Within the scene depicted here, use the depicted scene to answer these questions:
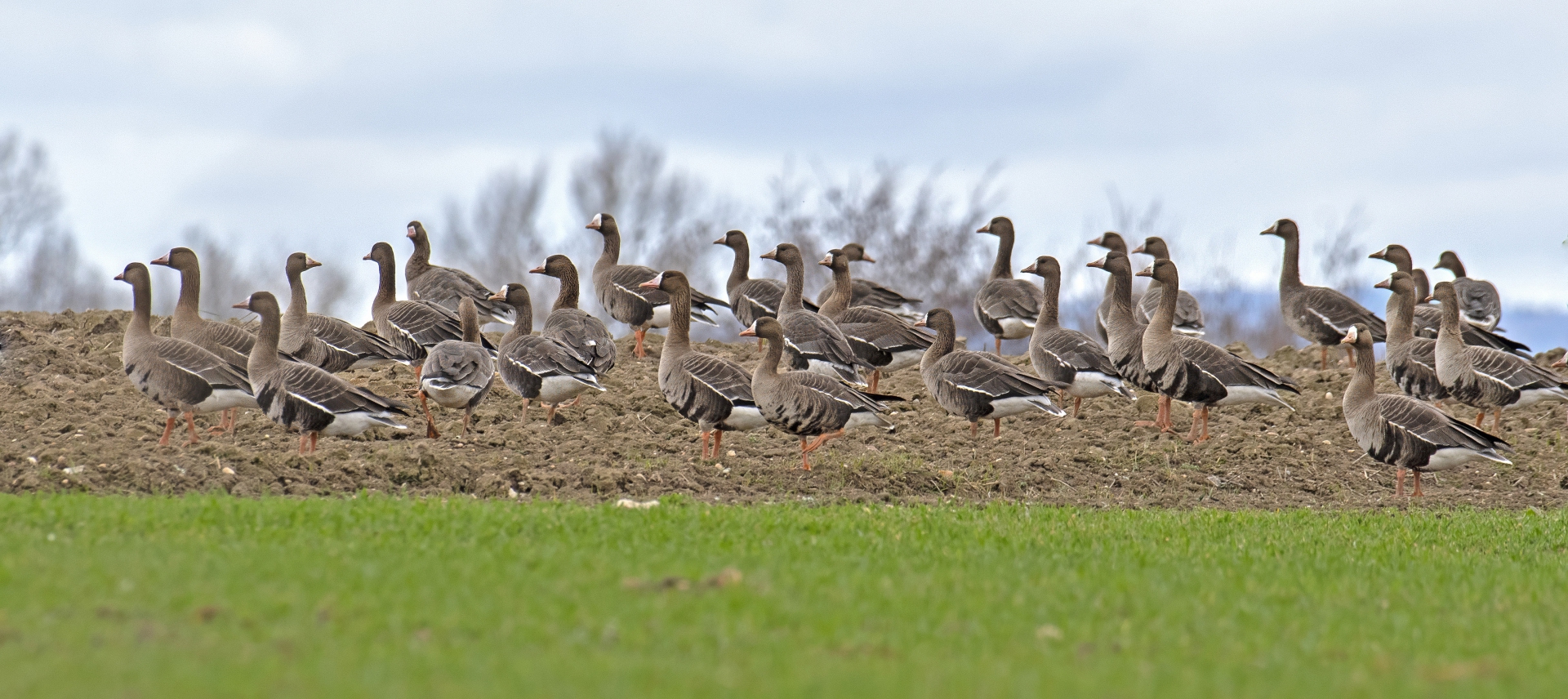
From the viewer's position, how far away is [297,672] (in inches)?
250

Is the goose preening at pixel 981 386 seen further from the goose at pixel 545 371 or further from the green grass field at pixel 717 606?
the green grass field at pixel 717 606

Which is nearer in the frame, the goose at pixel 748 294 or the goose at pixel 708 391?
the goose at pixel 708 391

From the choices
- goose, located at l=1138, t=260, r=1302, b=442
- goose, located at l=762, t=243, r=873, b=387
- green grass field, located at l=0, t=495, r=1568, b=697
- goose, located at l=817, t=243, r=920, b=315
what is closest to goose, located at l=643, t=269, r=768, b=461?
goose, located at l=762, t=243, r=873, b=387

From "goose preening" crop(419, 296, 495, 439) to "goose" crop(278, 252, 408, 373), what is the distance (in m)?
2.25

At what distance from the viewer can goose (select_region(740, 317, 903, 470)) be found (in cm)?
1639

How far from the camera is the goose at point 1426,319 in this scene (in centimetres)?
2261

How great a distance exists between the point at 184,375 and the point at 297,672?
35.8ft

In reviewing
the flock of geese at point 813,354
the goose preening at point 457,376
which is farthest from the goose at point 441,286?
the goose preening at point 457,376

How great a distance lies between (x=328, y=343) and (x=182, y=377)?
3494mm

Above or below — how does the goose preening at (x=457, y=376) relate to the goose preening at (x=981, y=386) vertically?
below

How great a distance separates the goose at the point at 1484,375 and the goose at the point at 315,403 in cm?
1462

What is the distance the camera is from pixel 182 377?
634 inches

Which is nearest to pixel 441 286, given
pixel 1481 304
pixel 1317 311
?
pixel 1317 311

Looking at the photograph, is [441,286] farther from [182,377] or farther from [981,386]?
[981,386]
